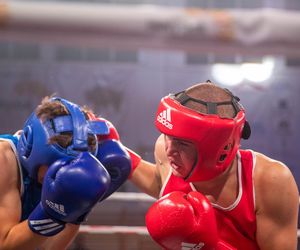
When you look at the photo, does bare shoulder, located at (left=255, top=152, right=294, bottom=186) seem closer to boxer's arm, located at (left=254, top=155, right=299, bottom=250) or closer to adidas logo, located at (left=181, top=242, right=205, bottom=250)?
boxer's arm, located at (left=254, top=155, right=299, bottom=250)

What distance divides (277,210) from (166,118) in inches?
15.6

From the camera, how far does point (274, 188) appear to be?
1.32 metres

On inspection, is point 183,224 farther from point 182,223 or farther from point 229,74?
point 229,74

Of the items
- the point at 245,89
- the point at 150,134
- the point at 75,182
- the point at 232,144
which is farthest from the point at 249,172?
the point at 150,134

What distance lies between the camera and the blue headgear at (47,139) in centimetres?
127

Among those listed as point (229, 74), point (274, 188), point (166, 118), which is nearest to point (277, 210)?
point (274, 188)

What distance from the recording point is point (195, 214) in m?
1.25

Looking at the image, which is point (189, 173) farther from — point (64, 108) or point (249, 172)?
point (64, 108)

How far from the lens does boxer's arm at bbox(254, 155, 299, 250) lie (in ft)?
4.29

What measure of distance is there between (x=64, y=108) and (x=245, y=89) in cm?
450

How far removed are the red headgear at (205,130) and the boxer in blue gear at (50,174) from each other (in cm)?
22

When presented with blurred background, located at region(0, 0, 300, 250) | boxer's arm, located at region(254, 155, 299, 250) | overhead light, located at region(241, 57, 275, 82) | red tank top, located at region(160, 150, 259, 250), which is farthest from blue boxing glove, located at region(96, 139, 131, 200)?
overhead light, located at region(241, 57, 275, 82)

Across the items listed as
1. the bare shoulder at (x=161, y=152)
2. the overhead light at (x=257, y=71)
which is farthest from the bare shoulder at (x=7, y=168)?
the overhead light at (x=257, y=71)

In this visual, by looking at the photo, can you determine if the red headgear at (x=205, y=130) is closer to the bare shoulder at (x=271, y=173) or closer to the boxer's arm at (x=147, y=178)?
the bare shoulder at (x=271, y=173)
